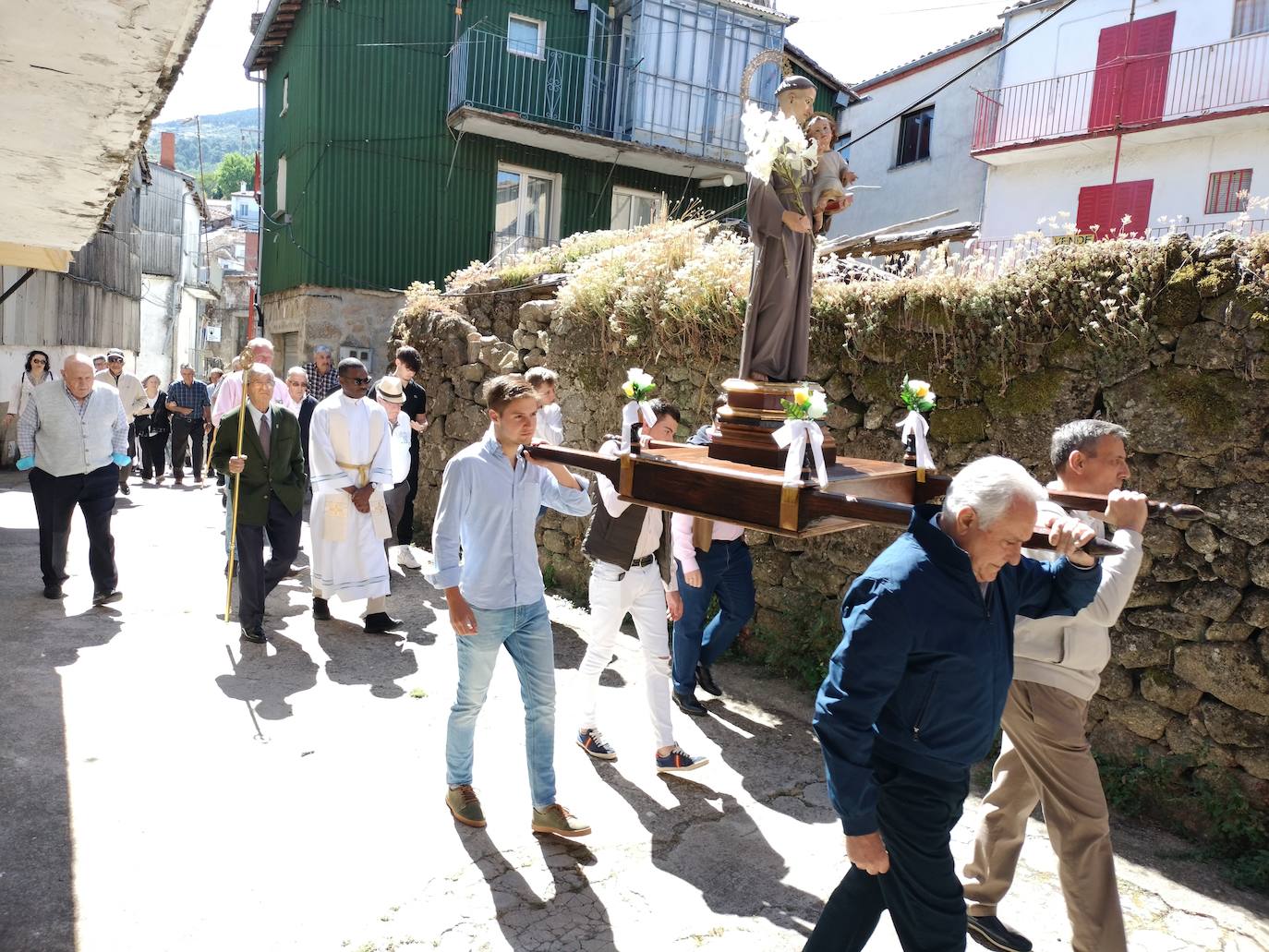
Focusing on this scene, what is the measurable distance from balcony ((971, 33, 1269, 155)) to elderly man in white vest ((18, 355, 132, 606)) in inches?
612

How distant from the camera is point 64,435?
6.87m

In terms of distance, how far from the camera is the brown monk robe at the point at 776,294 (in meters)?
3.09

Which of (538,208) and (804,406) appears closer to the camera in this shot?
(804,406)

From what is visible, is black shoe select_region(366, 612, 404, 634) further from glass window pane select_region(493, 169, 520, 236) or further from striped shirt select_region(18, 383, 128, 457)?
glass window pane select_region(493, 169, 520, 236)

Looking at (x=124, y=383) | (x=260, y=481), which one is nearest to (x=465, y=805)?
(x=260, y=481)

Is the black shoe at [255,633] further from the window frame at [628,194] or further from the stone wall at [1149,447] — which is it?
the window frame at [628,194]

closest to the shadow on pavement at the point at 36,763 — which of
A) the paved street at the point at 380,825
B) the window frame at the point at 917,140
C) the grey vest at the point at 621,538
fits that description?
the paved street at the point at 380,825

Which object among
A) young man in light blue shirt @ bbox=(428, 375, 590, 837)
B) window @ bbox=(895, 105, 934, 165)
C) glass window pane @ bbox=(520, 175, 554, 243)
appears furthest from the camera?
window @ bbox=(895, 105, 934, 165)

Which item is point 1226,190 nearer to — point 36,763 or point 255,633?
point 255,633

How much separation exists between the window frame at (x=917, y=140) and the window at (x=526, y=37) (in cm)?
796

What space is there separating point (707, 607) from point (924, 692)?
330 centimetres

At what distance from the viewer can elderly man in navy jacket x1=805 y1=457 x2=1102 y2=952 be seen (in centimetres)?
242

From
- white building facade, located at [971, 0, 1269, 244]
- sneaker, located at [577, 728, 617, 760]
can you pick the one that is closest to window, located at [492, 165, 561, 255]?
white building facade, located at [971, 0, 1269, 244]

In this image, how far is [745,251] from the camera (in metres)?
7.17
